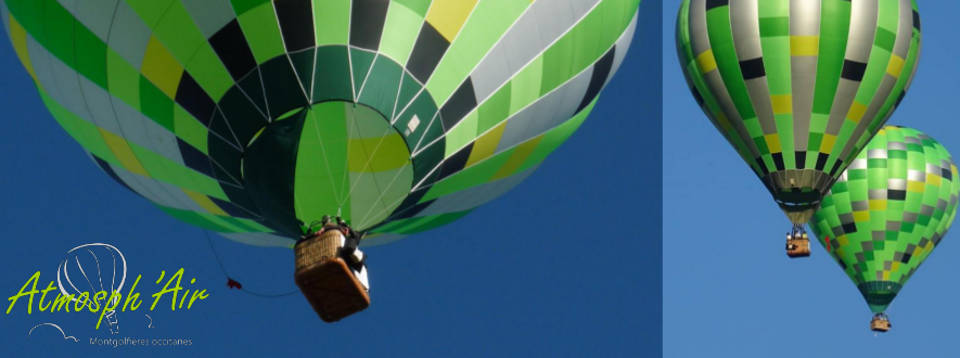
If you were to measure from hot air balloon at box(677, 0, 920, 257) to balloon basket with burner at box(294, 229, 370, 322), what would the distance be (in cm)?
952

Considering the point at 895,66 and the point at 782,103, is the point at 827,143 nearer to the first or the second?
the point at 782,103

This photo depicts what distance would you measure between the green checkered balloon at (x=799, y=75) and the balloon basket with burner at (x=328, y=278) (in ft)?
31.2

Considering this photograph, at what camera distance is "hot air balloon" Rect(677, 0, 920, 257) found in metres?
22.0

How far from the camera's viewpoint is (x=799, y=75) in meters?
22.1

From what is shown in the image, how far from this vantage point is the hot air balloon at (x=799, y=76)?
72.2 feet

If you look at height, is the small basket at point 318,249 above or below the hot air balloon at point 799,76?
below

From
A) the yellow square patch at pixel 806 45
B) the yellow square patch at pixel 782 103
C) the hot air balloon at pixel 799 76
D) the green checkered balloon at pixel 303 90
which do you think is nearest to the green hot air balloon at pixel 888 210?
the hot air balloon at pixel 799 76

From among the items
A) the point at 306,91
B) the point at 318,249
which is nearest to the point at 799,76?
the point at 306,91

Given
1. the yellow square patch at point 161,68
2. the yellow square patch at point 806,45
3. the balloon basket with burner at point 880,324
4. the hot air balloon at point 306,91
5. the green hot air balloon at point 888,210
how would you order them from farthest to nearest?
the balloon basket with burner at point 880,324 → the green hot air balloon at point 888,210 → the yellow square patch at point 806,45 → the yellow square patch at point 161,68 → the hot air balloon at point 306,91

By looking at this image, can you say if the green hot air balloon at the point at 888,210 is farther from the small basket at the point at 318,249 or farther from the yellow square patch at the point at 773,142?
the small basket at the point at 318,249

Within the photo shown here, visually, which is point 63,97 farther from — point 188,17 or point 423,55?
point 423,55

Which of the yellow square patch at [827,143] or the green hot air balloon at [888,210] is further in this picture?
the green hot air balloon at [888,210]

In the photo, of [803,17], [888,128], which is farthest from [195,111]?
[888,128]

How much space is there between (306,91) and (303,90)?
0.03 m
